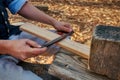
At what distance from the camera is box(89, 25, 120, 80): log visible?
67.1 inches

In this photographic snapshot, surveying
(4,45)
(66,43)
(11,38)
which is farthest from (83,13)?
(4,45)

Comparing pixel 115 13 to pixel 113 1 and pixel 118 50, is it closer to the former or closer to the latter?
pixel 113 1

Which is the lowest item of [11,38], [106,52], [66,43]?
[11,38]

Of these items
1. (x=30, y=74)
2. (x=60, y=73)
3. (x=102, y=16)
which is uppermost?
(x=60, y=73)

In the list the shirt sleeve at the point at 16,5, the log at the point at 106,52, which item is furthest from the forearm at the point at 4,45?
the shirt sleeve at the point at 16,5

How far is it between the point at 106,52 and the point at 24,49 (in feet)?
1.83

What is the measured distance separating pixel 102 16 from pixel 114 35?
12.9ft

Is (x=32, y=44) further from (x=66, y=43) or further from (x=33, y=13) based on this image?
(x=33, y=13)

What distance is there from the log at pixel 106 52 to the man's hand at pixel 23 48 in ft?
1.22

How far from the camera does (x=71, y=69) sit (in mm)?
1959

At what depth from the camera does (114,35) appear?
68.4 inches

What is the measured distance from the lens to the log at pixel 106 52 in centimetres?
170

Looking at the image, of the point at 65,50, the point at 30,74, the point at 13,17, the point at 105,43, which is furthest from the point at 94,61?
the point at 13,17

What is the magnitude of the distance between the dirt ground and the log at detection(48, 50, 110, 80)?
264 centimetres
